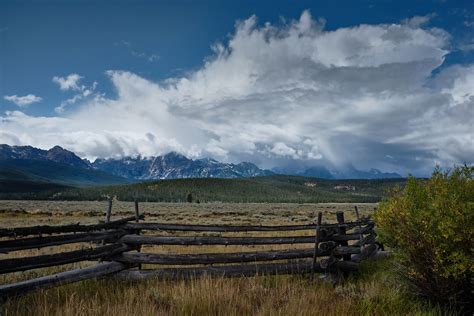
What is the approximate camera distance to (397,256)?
6.52 m

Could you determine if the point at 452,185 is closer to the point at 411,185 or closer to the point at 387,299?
the point at 411,185

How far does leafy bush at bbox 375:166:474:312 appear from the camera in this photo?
5.58 meters

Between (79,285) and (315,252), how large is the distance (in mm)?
5120

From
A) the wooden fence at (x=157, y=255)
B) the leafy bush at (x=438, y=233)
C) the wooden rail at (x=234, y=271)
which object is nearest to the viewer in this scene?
the leafy bush at (x=438, y=233)

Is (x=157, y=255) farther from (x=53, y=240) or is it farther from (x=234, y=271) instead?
(x=53, y=240)

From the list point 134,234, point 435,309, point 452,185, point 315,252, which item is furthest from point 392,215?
point 134,234

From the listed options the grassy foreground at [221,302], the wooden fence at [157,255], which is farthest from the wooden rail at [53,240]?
the grassy foreground at [221,302]

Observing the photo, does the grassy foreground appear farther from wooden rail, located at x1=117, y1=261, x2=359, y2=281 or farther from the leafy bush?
wooden rail, located at x1=117, y1=261, x2=359, y2=281

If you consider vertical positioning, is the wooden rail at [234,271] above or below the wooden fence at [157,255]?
below

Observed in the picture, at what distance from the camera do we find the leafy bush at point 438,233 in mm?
5582

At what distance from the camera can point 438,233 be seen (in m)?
5.77

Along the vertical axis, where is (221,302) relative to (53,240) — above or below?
below

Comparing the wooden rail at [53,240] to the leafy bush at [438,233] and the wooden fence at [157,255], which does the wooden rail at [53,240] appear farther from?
the leafy bush at [438,233]

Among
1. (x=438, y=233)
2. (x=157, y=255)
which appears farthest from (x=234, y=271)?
(x=438, y=233)
